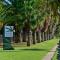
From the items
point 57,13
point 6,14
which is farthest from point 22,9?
point 57,13

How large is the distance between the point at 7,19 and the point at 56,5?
25867 mm

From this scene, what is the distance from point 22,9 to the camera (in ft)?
172

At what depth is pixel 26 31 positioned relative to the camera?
5772 centimetres

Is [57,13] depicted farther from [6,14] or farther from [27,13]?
[6,14]

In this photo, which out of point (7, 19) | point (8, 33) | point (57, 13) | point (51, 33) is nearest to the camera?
point (57, 13)

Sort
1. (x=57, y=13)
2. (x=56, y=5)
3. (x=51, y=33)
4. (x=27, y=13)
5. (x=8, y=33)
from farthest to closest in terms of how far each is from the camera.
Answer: (x=51, y=33)
(x=8, y=33)
(x=27, y=13)
(x=57, y=13)
(x=56, y=5)

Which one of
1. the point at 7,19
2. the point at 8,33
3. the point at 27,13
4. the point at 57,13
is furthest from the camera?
the point at 8,33

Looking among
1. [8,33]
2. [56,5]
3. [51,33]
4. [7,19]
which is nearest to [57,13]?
[56,5]

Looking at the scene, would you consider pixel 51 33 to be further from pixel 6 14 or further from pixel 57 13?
pixel 57 13

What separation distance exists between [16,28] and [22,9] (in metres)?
5.52

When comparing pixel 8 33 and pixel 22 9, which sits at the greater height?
pixel 22 9

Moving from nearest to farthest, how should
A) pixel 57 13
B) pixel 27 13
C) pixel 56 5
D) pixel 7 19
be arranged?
pixel 56 5, pixel 57 13, pixel 27 13, pixel 7 19

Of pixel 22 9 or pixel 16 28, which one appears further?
pixel 16 28

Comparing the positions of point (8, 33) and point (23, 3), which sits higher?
point (23, 3)
